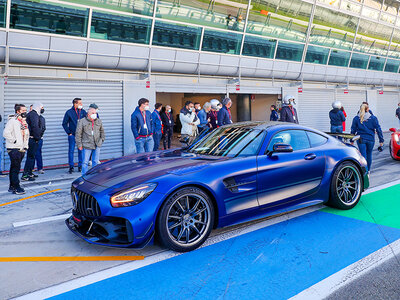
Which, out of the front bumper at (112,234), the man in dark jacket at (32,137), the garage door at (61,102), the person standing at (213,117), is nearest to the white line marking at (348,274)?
the front bumper at (112,234)

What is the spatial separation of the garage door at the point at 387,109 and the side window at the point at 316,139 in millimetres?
21076

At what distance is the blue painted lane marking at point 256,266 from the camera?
291cm

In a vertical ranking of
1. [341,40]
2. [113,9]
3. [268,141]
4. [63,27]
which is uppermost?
[341,40]

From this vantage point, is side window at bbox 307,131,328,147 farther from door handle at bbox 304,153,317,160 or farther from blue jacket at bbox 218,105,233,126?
blue jacket at bbox 218,105,233,126

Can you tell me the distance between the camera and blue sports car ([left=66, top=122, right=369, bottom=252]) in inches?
136

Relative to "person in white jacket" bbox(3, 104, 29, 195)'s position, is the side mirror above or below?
above

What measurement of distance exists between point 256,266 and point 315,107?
56.6ft

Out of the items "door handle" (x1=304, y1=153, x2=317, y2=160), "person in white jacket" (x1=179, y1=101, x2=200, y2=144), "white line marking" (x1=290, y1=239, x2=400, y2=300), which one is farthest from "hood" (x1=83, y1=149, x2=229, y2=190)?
"person in white jacket" (x1=179, y1=101, x2=200, y2=144)

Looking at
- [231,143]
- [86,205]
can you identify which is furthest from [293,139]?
[86,205]

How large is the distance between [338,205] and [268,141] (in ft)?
5.04

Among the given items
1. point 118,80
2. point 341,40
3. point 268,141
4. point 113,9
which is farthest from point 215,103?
point 341,40

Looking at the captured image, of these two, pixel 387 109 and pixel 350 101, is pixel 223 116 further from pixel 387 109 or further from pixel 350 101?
pixel 387 109

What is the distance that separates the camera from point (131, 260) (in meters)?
3.56

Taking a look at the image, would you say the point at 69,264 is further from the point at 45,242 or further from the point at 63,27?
the point at 63,27
